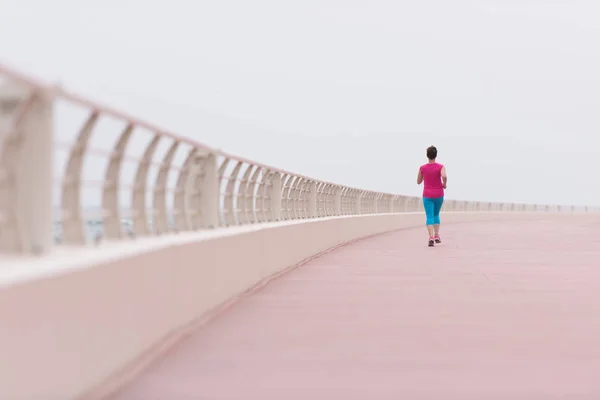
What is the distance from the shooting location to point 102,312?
21.5ft

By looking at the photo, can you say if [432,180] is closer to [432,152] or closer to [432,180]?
[432,180]

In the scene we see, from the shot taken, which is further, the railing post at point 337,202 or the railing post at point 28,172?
the railing post at point 337,202

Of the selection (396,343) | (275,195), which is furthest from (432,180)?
(396,343)

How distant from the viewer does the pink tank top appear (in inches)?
914

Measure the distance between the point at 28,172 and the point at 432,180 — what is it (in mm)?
17682

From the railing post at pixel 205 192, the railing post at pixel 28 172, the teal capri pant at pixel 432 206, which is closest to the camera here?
the railing post at pixel 28 172

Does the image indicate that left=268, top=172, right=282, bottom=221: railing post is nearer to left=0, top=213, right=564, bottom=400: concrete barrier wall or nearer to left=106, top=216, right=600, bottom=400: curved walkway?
left=106, top=216, right=600, bottom=400: curved walkway

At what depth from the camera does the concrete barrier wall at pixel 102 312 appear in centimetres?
514

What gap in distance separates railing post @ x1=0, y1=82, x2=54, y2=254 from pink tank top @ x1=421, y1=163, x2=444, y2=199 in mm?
17351

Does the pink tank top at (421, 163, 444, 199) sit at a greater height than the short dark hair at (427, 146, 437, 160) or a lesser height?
lesser

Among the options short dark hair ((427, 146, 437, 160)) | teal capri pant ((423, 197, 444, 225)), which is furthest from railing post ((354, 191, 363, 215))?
short dark hair ((427, 146, 437, 160))

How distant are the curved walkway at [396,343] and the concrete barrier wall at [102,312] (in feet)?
0.78

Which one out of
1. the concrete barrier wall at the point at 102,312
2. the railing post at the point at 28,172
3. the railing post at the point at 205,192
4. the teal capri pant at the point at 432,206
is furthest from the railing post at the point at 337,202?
the railing post at the point at 28,172

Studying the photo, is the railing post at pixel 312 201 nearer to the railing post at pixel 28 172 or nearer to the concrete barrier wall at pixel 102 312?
the concrete barrier wall at pixel 102 312
